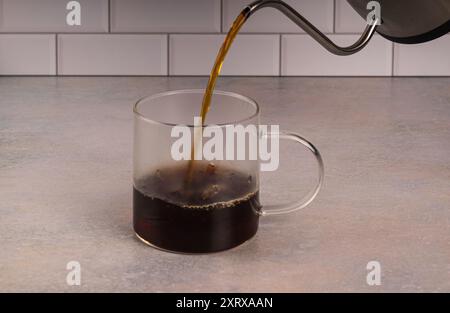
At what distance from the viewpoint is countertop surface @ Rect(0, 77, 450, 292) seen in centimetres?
93

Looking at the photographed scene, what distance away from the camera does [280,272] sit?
930mm

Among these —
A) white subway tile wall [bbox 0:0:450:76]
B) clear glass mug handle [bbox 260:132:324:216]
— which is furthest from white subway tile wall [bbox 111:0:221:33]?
clear glass mug handle [bbox 260:132:324:216]

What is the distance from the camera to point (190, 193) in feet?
3.06

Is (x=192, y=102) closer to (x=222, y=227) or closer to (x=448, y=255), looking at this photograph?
(x=222, y=227)

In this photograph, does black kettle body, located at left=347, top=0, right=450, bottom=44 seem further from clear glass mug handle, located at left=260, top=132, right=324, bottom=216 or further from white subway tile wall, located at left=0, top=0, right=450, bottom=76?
white subway tile wall, located at left=0, top=0, right=450, bottom=76

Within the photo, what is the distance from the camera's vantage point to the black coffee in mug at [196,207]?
93 centimetres

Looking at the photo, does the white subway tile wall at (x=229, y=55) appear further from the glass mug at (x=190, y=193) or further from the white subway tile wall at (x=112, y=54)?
the glass mug at (x=190, y=193)

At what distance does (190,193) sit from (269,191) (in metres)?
0.21

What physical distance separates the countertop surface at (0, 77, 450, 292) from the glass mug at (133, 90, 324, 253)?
0.07 feet

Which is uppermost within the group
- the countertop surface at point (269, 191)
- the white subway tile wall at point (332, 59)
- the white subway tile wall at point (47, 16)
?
the white subway tile wall at point (47, 16)

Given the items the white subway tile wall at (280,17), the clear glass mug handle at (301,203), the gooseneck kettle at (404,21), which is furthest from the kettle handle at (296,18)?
the white subway tile wall at (280,17)

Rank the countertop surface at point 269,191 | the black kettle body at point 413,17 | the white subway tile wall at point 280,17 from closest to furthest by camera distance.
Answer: the countertop surface at point 269,191
the black kettle body at point 413,17
the white subway tile wall at point 280,17

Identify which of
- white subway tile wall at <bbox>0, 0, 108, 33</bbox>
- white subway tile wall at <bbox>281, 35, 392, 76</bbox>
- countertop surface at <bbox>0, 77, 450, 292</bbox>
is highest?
white subway tile wall at <bbox>0, 0, 108, 33</bbox>

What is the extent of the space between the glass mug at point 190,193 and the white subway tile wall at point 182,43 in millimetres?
624
